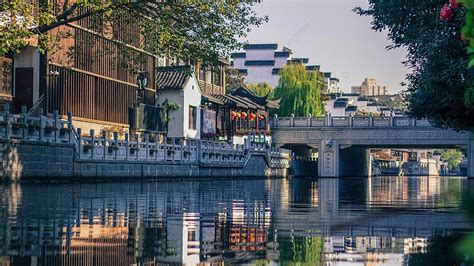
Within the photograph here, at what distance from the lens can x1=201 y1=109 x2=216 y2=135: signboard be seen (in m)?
54.0

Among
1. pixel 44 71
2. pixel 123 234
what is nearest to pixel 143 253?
pixel 123 234

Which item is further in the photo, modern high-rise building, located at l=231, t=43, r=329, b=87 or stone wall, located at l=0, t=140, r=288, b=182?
modern high-rise building, located at l=231, t=43, r=329, b=87

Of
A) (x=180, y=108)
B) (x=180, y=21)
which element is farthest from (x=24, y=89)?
(x=180, y=108)

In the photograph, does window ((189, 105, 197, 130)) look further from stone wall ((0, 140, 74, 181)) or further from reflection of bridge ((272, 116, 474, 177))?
stone wall ((0, 140, 74, 181))

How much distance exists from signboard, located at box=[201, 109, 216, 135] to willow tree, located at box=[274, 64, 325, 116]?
19225mm

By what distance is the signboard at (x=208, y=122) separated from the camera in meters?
54.0

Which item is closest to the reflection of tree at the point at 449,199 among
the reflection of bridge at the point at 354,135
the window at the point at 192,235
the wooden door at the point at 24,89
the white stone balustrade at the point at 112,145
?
the window at the point at 192,235

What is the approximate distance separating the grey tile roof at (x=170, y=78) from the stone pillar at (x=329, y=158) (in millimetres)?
20801

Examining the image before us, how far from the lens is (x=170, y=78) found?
50.6 metres

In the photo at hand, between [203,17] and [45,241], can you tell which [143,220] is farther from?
[203,17]

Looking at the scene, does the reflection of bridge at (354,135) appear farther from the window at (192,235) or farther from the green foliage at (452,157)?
the green foliage at (452,157)

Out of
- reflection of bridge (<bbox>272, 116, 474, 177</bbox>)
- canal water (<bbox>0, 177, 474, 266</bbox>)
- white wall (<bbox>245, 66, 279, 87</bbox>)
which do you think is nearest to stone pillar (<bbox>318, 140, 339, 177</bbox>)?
reflection of bridge (<bbox>272, 116, 474, 177</bbox>)

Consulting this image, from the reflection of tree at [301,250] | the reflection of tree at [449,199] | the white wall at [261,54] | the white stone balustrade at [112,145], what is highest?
the white wall at [261,54]

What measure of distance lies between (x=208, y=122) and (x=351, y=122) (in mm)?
16357
